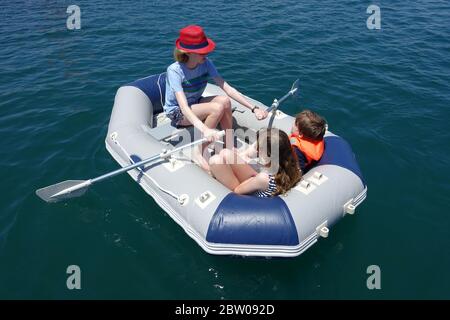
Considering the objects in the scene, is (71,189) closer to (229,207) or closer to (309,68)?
(229,207)

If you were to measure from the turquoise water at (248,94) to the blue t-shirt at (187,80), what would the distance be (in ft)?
4.56

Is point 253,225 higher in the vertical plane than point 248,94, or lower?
lower

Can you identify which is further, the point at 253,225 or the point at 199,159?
the point at 199,159

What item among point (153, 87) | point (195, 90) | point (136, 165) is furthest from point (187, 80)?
point (153, 87)

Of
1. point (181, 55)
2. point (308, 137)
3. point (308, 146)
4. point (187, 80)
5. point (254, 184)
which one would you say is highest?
point (181, 55)

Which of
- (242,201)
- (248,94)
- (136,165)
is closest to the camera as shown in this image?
(242,201)

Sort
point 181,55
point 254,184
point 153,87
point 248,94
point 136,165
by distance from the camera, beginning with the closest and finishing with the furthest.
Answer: point 254,184 → point 136,165 → point 181,55 → point 153,87 → point 248,94

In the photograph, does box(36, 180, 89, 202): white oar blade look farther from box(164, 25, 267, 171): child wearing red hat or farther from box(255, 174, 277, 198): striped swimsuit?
box(255, 174, 277, 198): striped swimsuit

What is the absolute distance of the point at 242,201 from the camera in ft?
12.4

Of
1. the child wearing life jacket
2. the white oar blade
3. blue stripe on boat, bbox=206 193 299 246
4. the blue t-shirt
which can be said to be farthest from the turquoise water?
the blue t-shirt

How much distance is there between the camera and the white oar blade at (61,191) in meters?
4.35

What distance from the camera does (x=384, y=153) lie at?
5668 millimetres

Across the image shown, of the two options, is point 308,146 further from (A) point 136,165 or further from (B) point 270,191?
(A) point 136,165

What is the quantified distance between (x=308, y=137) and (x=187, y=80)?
1.71 m
